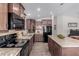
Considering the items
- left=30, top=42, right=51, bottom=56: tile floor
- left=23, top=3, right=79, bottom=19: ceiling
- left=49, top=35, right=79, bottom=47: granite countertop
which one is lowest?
left=30, top=42, right=51, bottom=56: tile floor

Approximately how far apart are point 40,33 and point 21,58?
7.96m

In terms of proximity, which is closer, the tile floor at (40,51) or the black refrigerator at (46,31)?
the tile floor at (40,51)

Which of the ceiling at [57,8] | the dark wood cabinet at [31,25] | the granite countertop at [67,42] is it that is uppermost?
the ceiling at [57,8]

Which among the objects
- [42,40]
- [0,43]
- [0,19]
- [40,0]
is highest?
[40,0]

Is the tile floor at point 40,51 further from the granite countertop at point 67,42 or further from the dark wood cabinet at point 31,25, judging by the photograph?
the dark wood cabinet at point 31,25

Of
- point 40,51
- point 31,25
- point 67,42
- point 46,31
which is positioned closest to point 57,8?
point 40,51

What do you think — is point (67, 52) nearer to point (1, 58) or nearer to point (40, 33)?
point (1, 58)

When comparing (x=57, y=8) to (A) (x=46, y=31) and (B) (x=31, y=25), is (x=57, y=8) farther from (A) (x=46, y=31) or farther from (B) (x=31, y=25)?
(A) (x=46, y=31)

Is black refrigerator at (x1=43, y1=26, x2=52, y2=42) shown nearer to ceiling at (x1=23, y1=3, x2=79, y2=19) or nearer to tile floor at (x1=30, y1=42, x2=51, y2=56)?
tile floor at (x1=30, y1=42, x2=51, y2=56)

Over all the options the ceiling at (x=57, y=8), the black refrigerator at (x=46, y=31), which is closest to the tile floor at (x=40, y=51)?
the ceiling at (x=57, y=8)

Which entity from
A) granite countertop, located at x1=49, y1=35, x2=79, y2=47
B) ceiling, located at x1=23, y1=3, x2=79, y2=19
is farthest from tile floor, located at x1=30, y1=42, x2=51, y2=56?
ceiling, located at x1=23, y1=3, x2=79, y2=19

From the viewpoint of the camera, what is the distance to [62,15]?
21.5ft

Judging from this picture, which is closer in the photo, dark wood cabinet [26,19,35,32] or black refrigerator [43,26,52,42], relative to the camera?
dark wood cabinet [26,19,35,32]

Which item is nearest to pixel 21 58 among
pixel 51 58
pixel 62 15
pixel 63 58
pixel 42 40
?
pixel 51 58
